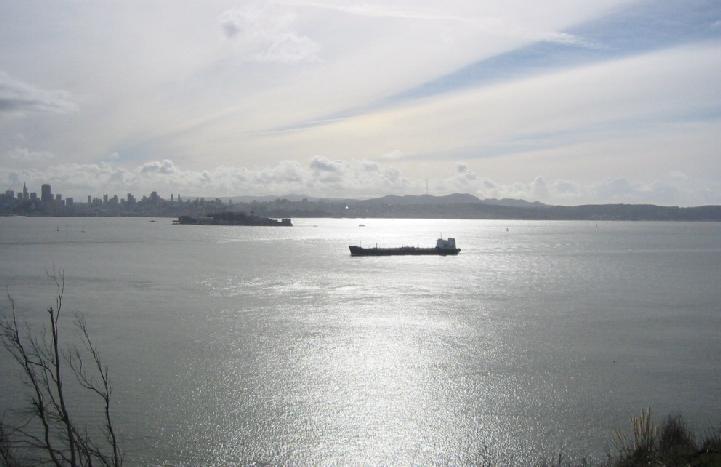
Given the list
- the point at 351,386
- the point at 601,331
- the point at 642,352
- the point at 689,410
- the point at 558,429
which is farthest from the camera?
the point at 601,331

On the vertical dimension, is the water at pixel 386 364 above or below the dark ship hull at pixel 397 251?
below

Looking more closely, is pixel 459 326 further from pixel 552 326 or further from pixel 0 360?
pixel 0 360

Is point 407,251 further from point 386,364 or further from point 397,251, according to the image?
point 386,364

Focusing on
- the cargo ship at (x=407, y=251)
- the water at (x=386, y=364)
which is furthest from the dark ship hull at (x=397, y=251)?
the water at (x=386, y=364)

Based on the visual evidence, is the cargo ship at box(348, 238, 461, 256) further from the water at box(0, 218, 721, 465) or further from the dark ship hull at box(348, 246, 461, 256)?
the water at box(0, 218, 721, 465)

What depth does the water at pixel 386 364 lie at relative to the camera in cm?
1559

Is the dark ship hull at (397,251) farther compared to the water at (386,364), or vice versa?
the dark ship hull at (397,251)

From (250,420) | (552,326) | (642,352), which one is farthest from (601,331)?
(250,420)

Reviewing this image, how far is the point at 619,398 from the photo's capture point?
61.2 feet

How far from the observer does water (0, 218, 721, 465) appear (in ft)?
51.1

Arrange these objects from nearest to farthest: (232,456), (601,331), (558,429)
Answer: (232,456), (558,429), (601,331)

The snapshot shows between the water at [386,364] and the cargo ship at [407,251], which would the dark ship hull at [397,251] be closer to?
the cargo ship at [407,251]

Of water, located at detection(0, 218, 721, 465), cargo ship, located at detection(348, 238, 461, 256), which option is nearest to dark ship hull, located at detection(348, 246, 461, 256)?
cargo ship, located at detection(348, 238, 461, 256)

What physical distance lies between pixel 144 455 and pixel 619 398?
14348 millimetres
